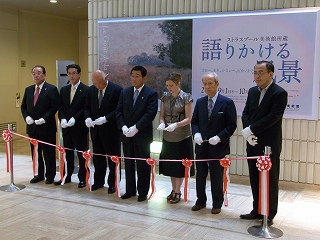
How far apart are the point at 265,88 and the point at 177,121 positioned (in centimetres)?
100

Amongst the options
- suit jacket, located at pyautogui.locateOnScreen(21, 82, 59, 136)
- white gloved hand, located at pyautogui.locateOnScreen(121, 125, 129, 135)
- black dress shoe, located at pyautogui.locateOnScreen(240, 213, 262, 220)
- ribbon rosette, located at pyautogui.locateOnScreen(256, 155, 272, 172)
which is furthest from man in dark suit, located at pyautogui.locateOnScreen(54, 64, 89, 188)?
ribbon rosette, located at pyautogui.locateOnScreen(256, 155, 272, 172)

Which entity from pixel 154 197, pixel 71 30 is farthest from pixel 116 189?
pixel 71 30

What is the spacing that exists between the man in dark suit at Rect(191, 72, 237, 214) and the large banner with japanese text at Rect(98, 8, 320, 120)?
1.40 metres

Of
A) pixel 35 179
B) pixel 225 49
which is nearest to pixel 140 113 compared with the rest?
pixel 225 49

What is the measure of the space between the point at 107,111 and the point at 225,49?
70.6 inches

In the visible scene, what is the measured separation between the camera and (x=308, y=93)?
522 centimetres

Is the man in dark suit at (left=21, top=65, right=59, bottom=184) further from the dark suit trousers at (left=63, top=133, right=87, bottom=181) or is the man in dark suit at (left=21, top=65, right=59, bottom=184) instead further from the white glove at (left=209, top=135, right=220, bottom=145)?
the white glove at (left=209, top=135, right=220, bottom=145)

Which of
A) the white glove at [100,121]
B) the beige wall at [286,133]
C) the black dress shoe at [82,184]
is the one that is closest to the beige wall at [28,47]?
the beige wall at [286,133]

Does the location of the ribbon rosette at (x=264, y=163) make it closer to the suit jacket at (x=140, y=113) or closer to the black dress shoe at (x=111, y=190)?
the suit jacket at (x=140, y=113)

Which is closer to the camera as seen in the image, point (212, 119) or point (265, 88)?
point (265, 88)

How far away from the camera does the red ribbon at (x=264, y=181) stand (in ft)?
12.4

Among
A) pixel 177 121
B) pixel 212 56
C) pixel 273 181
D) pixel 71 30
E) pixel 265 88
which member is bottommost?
pixel 273 181

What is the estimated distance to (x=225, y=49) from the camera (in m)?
5.65

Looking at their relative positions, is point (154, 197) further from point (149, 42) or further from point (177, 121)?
point (149, 42)
